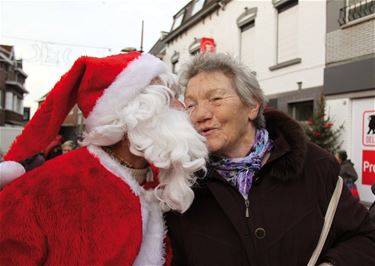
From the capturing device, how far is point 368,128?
7.96 meters

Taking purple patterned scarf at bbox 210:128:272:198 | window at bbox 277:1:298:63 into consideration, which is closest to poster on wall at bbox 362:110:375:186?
window at bbox 277:1:298:63

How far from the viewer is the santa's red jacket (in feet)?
4.81

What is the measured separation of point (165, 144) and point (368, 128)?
728cm

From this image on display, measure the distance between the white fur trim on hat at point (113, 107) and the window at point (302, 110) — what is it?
8511 millimetres

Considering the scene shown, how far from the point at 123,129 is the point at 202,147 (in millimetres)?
380

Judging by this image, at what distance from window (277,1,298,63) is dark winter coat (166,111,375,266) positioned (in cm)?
869

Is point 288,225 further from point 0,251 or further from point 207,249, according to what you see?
point 0,251

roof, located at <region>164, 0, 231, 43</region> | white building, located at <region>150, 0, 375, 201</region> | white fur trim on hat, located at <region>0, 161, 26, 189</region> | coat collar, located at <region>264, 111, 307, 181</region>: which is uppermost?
roof, located at <region>164, 0, 231, 43</region>

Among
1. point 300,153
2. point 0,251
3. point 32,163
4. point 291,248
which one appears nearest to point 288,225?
point 291,248

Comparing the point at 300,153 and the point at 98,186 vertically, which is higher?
the point at 300,153

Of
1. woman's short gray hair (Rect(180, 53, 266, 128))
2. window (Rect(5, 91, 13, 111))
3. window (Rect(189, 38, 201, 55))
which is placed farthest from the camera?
window (Rect(5, 91, 13, 111))

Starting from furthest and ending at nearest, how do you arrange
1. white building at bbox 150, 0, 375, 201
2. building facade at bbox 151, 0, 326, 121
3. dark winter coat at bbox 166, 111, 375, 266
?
building facade at bbox 151, 0, 326, 121
white building at bbox 150, 0, 375, 201
dark winter coat at bbox 166, 111, 375, 266

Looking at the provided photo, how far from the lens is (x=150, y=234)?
5.80ft

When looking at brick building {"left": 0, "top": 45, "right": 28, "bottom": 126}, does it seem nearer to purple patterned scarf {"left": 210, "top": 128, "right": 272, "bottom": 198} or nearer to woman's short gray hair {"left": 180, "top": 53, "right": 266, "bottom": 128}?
woman's short gray hair {"left": 180, "top": 53, "right": 266, "bottom": 128}
